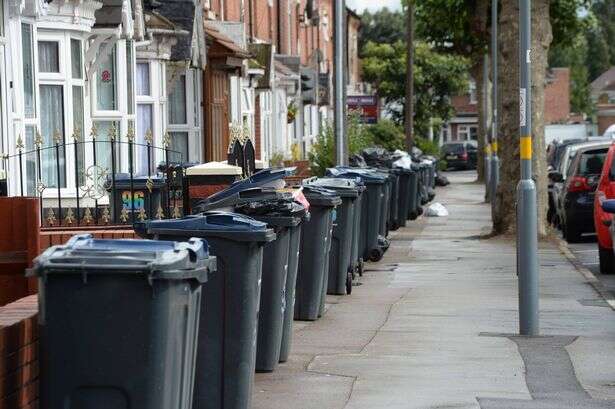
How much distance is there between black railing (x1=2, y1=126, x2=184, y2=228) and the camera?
12484mm

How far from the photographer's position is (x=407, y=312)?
14.6 metres

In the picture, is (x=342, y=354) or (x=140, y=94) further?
(x=140, y=94)

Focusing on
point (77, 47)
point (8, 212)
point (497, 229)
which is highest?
point (77, 47)

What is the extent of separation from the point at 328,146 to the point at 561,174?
6.87m

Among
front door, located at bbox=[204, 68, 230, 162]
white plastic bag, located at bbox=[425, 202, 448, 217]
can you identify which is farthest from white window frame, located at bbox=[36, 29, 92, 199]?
white plastic bag, located at bbox=[425, 202, 448, 217]

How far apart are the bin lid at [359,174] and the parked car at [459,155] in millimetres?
→ 59454

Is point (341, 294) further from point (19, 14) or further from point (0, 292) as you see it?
point (0, 292)

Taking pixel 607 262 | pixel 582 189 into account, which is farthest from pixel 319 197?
pixel 582 189

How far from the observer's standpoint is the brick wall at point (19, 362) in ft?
20.8

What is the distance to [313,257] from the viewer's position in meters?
13.2

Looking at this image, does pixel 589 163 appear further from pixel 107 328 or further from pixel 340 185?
pixel 107 328

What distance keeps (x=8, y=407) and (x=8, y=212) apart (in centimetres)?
330

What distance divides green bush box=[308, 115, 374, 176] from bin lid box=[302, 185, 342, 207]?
1784 centimetres

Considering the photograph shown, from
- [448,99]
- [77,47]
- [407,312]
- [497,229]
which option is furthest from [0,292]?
[448,99]
